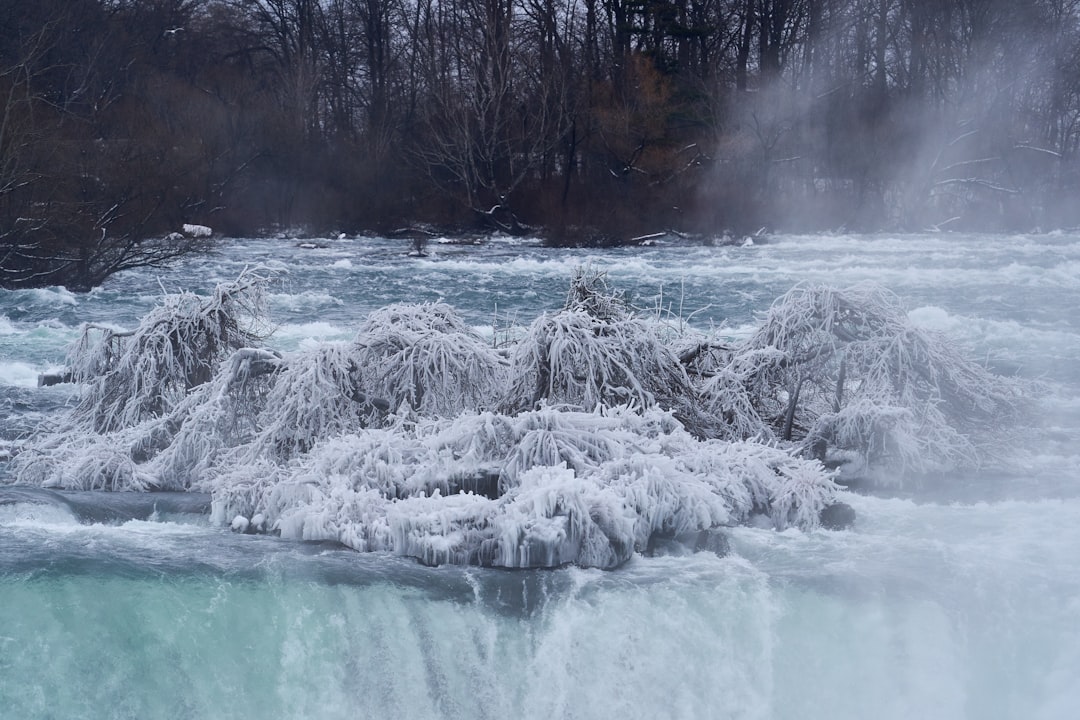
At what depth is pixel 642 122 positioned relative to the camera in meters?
36.7

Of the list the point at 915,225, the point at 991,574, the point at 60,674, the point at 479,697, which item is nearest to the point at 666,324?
the point at 991,574

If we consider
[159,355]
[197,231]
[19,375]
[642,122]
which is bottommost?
[19,375]

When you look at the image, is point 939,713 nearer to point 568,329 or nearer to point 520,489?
point 520,489

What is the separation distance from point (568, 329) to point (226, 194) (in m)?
29.2

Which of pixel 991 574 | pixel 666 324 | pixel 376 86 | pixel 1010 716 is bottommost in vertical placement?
pixel 1010 716

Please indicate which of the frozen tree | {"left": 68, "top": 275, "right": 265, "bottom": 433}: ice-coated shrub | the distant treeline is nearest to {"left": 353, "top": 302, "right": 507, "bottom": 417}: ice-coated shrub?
{"left": 68, "top": 275, "right": 265, "bottom": 433}: ice-coated shrub

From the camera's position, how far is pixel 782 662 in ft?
19.1

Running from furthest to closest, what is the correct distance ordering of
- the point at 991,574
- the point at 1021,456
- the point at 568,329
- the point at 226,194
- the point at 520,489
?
the point at 226,194, the point at 1021,456, the point at 568,329, the point at 520,489, the point at 991,574

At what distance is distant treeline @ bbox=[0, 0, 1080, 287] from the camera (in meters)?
34.4

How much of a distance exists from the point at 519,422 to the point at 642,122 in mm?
30723

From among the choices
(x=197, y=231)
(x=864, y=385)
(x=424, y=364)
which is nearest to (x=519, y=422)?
(x=424, y=364)

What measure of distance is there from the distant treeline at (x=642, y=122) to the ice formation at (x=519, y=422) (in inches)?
913

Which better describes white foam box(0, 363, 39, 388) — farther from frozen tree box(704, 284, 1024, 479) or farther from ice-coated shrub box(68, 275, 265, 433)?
frozen tree box(704, 284, 1024, 479)

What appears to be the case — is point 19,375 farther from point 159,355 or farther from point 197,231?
point 197,231
